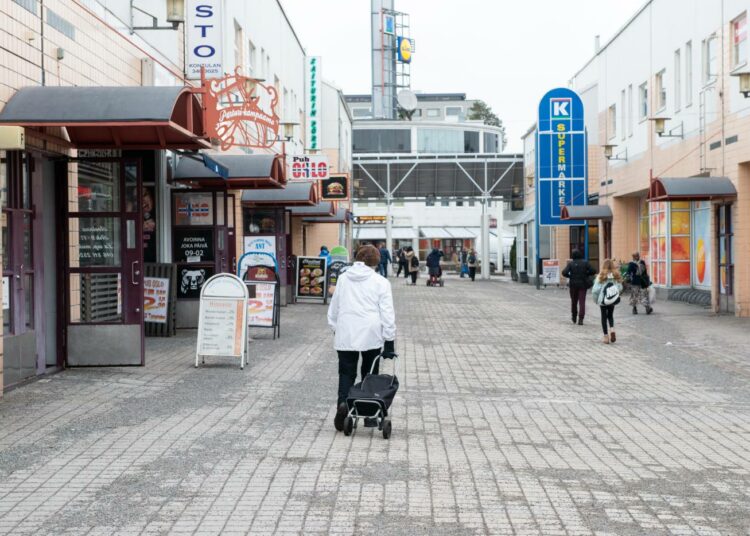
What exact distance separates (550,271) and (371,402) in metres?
32.3

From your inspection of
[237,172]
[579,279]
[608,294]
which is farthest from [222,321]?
[579,279]

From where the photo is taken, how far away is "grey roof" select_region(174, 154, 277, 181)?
18.0 metres

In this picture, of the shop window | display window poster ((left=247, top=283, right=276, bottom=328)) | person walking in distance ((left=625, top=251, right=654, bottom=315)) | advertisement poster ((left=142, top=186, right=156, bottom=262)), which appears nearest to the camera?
display window poster ((left=247, top=283, right=276, bottom=328))

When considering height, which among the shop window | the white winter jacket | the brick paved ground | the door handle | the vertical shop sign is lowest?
the brick paved ground

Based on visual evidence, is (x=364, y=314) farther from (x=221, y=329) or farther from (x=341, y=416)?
(x=221, y=329)

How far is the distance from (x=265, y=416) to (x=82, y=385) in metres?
2.85

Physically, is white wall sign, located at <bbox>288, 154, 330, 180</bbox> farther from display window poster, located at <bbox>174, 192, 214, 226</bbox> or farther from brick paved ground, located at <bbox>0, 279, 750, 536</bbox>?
brick paved ground, located at <bbox>0, 279, 750, 536</bbox>

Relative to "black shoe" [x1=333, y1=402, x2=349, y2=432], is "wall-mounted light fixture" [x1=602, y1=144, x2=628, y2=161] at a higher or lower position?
higher

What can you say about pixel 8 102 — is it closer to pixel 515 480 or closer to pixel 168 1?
pixel 168 1

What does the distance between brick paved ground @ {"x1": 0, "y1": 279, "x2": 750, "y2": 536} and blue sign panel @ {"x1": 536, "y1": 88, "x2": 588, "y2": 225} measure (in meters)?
22.2

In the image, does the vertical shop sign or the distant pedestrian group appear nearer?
the distant pedestrian group

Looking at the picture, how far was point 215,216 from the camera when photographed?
18.8 meters

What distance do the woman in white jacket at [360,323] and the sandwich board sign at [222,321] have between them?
4.62 metres

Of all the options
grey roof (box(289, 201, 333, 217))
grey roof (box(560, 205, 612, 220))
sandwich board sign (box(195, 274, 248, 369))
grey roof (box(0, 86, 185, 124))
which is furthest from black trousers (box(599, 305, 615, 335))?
grey roof (box(560, 205, 612, 220))
